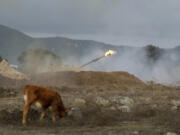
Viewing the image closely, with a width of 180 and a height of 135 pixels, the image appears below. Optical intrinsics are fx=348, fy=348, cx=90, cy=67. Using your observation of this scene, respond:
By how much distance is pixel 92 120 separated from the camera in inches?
551

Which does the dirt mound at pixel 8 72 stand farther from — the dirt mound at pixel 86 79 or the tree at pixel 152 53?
the tree at pixel 152 53

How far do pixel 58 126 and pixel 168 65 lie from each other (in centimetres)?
10248

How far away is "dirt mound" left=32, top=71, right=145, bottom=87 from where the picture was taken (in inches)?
1352

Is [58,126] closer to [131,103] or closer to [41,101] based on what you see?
[41,101]

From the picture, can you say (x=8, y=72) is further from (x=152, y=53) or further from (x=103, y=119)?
(x=152, y=53)

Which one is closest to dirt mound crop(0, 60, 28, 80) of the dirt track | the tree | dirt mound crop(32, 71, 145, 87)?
dirt mound crop(32, 71, 145, 87)

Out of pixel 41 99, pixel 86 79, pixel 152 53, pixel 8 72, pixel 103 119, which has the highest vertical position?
pixel 152 53

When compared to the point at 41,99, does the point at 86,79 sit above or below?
above

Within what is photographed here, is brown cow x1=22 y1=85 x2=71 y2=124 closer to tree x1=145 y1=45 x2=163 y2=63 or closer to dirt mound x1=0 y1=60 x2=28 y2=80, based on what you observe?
dirt mound x1=0 y1=60 x2=28 y2=80

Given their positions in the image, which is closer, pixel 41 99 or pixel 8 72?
pixel 41 99

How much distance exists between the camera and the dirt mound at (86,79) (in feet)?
113

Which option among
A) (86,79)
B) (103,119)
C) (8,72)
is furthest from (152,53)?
(103,119)

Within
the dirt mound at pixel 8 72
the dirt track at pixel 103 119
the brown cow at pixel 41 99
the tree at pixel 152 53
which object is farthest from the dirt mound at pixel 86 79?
the tree at pixel 152 53

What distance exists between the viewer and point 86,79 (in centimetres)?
3488
